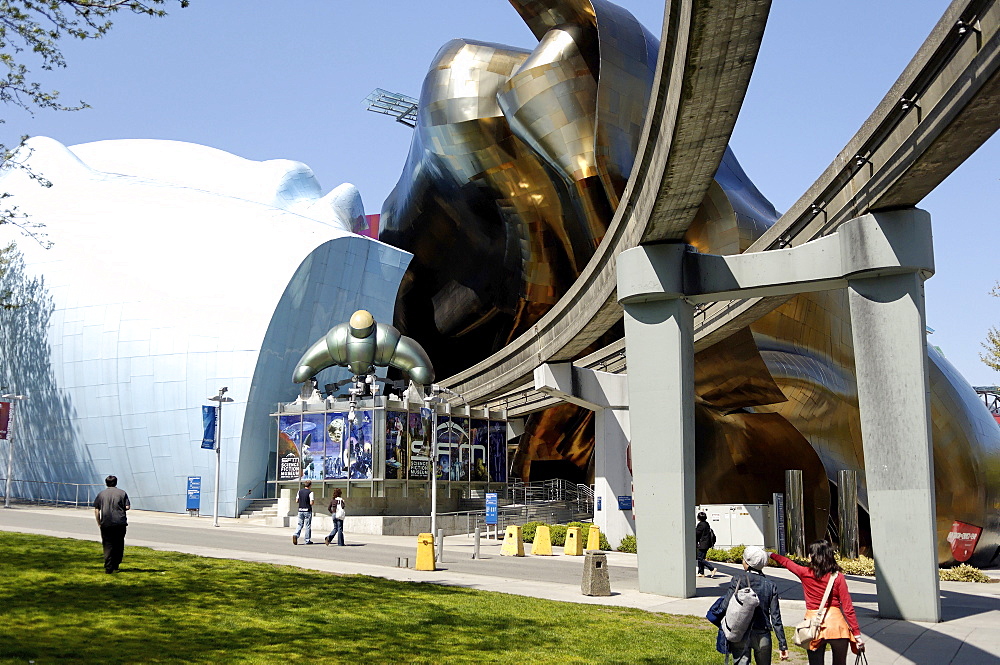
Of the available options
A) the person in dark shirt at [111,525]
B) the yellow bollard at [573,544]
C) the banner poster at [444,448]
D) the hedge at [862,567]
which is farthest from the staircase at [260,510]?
the person in dark shirt at [111,525]

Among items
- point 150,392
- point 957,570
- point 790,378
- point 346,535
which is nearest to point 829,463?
point 790,378

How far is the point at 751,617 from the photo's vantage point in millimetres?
8094

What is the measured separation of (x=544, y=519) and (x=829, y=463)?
45.7 ft

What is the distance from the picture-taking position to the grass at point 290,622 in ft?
33.1

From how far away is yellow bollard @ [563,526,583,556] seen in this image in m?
28.5

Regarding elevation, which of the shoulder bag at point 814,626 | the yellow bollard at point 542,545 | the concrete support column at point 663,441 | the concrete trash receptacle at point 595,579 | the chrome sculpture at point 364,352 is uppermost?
the chrome sculpture at point 364,352

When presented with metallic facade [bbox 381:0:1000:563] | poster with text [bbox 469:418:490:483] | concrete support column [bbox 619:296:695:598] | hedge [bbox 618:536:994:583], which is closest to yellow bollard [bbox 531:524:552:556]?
hedge [bbox 618:536:994:583]

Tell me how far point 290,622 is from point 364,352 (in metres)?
29.2

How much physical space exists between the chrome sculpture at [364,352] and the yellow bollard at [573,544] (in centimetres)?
1457

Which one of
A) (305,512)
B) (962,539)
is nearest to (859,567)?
(962,539)

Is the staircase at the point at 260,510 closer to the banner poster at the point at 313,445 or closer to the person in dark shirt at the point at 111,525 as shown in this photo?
the banner poster at the point at 313,445

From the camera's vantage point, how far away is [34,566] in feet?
49.5

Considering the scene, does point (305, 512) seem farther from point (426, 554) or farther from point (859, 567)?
point (859, 567)

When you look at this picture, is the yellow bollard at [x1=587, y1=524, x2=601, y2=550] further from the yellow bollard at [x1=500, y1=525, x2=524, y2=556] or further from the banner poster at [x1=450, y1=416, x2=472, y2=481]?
the banner poster at [x1=450, y1=416, x2=472, y2=481]
